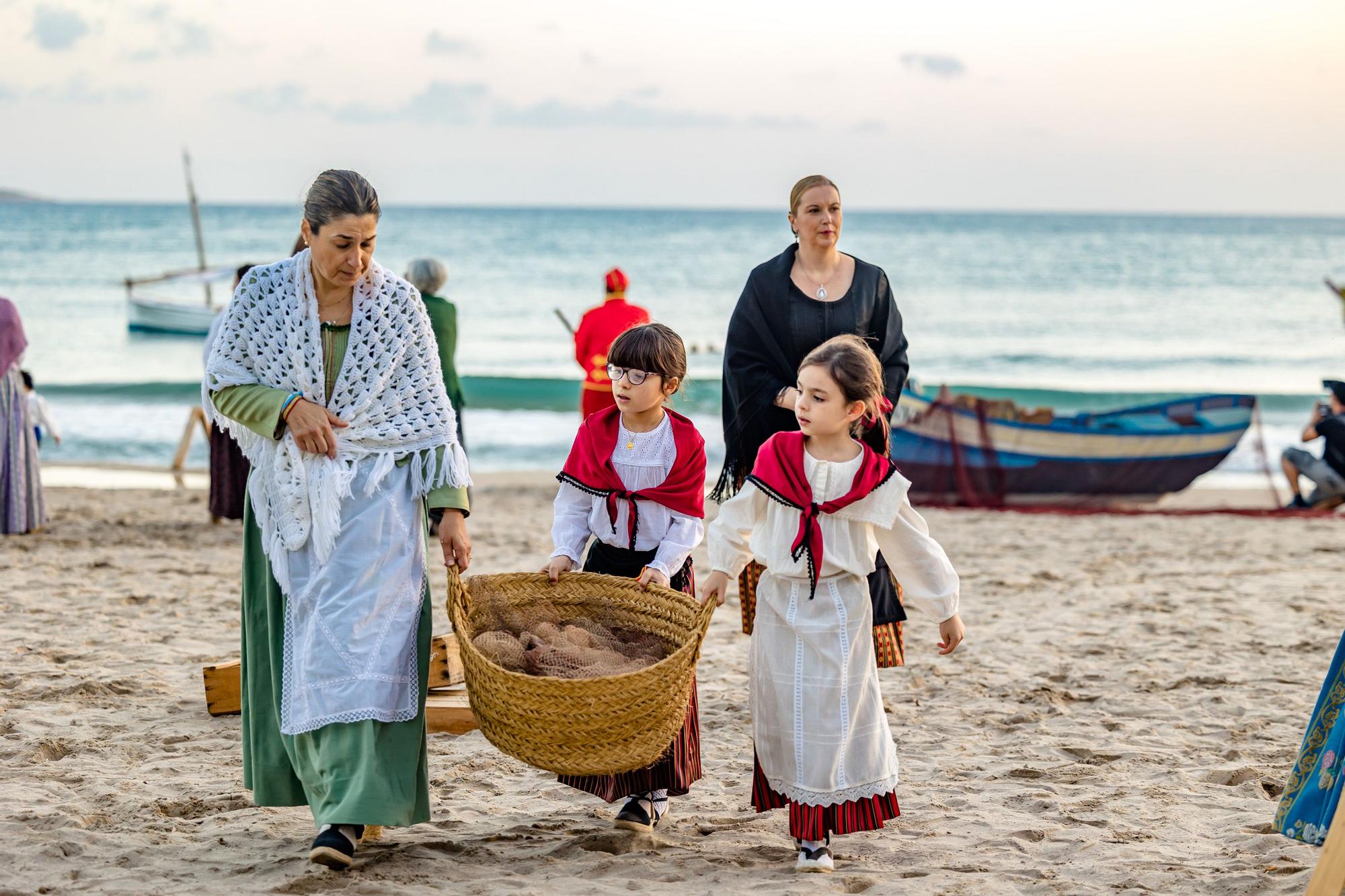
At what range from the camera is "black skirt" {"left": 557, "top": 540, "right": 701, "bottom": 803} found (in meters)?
3.52

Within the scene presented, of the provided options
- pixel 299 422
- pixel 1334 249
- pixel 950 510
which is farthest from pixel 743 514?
pixel 1334 249

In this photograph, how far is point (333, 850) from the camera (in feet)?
10.4

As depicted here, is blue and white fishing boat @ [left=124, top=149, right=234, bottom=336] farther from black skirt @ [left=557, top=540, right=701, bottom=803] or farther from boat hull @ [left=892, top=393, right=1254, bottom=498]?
black skirt @ [left=557, top=540, right=701, bottom=803]

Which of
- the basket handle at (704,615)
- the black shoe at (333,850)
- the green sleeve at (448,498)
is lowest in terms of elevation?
the black shoe at (333,850)

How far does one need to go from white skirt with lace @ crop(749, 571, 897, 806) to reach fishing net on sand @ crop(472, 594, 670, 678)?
30cm

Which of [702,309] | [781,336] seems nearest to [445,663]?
[781,336]

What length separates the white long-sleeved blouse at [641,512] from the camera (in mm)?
3535

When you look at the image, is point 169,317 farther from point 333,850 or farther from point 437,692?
point 333,850

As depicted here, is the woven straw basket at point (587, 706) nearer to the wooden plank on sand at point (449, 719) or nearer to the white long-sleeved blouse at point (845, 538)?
the white long-sleeved blouse at point (845, 538)

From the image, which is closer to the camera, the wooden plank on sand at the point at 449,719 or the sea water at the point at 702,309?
the wooden plank on sand at the point at 449,719

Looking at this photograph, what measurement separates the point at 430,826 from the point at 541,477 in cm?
893

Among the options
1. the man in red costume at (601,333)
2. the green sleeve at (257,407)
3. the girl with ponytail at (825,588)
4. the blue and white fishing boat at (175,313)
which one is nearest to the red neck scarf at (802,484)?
the girl with ponytail at (825,588)

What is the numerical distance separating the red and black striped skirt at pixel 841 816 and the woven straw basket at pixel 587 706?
0.41 meters

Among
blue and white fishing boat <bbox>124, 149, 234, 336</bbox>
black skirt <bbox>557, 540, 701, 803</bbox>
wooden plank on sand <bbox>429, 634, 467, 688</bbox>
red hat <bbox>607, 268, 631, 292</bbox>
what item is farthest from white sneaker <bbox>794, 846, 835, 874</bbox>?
blue and white fishing boat <bbox>124, 149, 234, 336</bbox>
